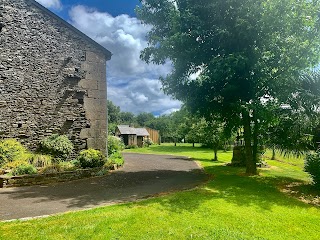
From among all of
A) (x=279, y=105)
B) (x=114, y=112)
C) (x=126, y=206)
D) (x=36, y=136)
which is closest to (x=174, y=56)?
(x=279, y=105)

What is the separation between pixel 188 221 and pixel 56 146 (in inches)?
376

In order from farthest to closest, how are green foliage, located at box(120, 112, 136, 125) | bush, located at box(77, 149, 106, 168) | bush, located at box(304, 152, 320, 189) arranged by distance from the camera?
green foliage, located at box(120, 112, 136, 125) → bush, located at box(77, 149, 106, 168) → bush, located at box(304, 152, 320, 189)

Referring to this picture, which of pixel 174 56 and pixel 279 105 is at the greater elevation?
pixel 174 56

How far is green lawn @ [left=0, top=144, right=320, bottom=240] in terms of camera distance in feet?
17.2

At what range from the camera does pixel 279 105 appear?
11.5 m

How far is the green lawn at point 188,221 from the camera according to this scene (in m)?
5.24

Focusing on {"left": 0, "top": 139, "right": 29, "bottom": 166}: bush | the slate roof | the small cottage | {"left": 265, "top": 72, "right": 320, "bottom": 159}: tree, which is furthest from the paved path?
the small cottage

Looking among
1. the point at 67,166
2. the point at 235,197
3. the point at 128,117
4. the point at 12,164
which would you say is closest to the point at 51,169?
the point at 67,166

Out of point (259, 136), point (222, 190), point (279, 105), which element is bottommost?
point (222, 190)

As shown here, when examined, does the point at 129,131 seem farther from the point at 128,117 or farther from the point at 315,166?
the point at 128,117

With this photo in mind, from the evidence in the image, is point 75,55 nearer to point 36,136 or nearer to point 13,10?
point 13,10

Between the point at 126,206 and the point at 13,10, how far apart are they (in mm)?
12346

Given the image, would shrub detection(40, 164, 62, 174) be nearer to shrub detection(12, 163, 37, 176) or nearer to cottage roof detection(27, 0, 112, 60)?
shrub detection(12, 163, 37, 176)

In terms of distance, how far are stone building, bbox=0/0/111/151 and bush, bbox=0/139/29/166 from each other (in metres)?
0.79
